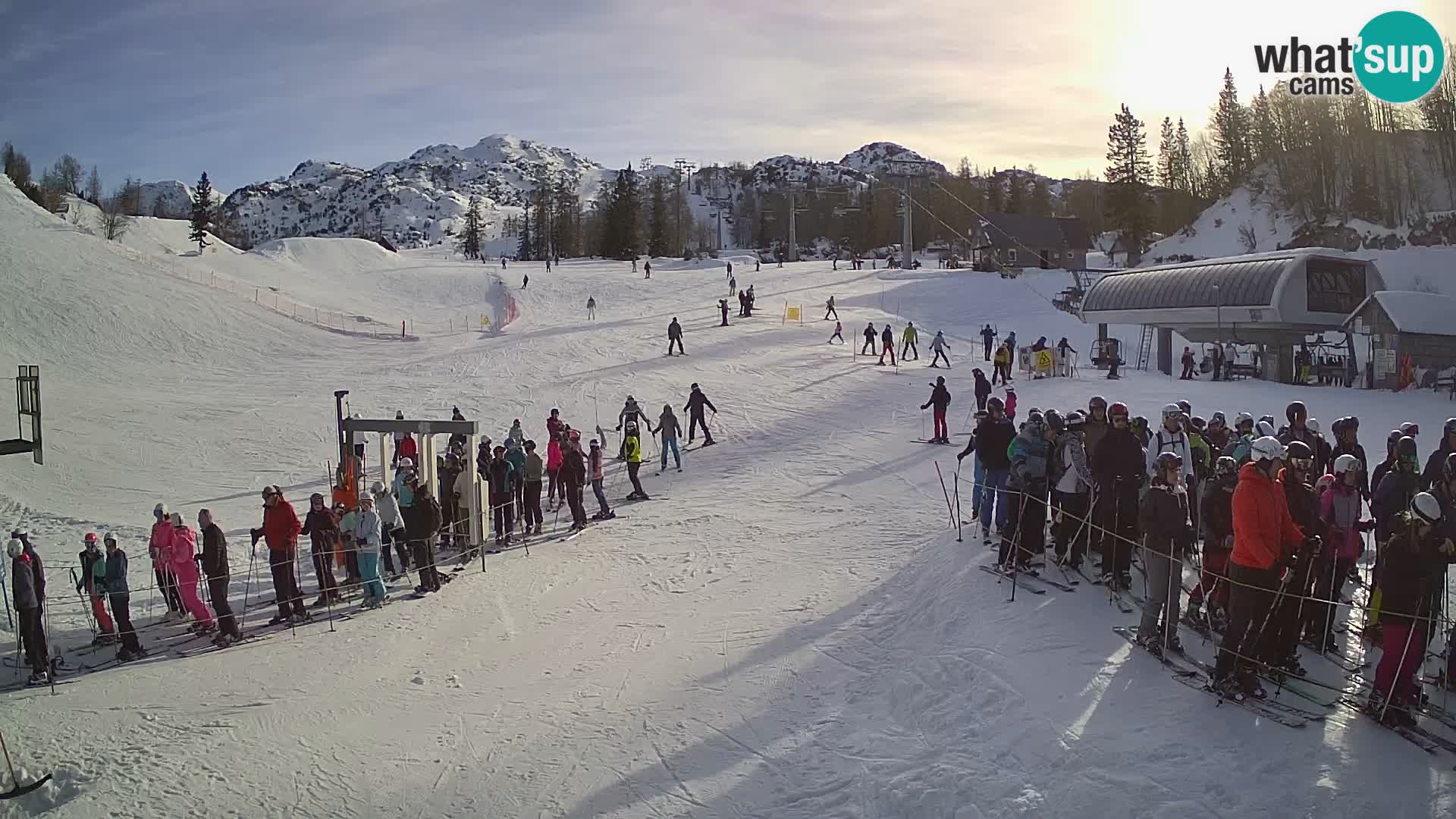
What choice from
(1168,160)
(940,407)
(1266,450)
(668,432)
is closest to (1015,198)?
(1168,160)

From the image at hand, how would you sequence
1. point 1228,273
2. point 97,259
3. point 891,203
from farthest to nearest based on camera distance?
1. point 891,203
2. point 97,259
3. point 1228,273

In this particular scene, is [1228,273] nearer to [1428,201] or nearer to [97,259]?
[1428,201]

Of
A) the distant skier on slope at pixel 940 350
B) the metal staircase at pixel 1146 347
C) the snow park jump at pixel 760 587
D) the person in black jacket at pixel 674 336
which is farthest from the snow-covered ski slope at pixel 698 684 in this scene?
the metal staircase at pixel 1146 347

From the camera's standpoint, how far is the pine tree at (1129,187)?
71.2m

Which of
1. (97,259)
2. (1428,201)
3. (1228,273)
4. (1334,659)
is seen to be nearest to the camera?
(1334,659)

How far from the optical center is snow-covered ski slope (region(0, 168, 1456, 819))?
6621 millimetres

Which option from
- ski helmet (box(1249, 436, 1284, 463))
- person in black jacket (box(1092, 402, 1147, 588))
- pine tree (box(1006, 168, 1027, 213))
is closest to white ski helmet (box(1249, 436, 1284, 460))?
ski helmet (box(1249, 436, 1284, 463))

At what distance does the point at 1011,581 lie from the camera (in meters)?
9.84

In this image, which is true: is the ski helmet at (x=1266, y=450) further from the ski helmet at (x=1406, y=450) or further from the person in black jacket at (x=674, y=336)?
the person in black jacket at (x=674, y=336)

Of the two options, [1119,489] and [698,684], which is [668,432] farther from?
[1119,489]

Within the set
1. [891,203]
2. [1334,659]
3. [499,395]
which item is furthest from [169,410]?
[891,203]

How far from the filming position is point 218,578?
1105 cm

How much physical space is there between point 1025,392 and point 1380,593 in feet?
63.7

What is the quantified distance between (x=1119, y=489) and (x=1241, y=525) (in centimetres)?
233
